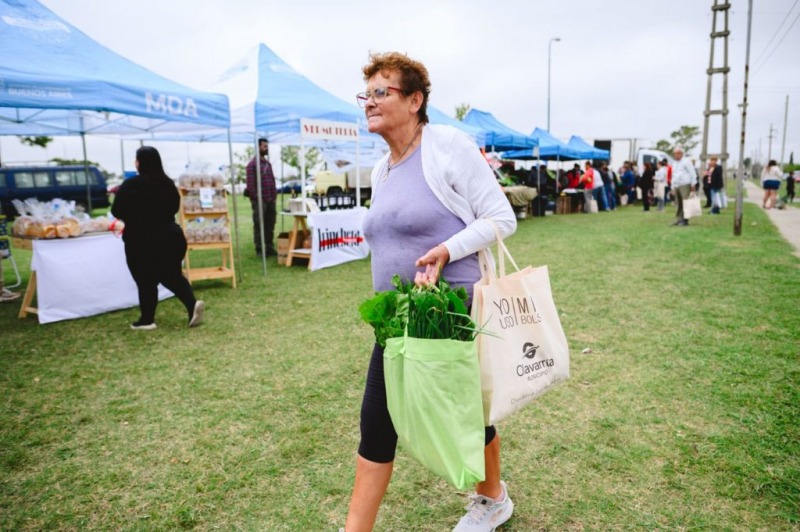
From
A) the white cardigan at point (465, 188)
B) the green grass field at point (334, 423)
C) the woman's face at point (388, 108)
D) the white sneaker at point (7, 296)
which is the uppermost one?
the woman's face at point (388, 108)

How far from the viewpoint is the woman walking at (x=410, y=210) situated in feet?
5.90

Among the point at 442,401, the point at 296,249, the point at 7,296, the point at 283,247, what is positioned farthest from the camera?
the point at 283,247

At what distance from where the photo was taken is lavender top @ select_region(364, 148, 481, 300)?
5.94ft

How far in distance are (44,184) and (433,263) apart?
2272 cm

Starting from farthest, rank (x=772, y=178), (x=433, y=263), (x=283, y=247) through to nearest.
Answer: (x=772, y=178), (x=283, y=247), (x=433, y=263)

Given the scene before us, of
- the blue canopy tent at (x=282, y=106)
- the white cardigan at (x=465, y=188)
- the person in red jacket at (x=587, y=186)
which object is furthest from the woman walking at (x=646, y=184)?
the white cardigan at (x=465, y=188)

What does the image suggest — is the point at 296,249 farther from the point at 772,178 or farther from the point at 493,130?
the point at 772,178

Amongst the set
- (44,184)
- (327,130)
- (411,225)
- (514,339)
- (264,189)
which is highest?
(327,130)

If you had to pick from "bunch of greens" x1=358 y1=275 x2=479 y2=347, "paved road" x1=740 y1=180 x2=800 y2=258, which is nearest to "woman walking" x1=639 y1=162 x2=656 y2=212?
"paved road" x1=740 y1=180 x2=800 y2=258

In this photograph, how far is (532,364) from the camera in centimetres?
186

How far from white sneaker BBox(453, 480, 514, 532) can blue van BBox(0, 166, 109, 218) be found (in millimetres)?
21442

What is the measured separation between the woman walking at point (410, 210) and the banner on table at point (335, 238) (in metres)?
6.19

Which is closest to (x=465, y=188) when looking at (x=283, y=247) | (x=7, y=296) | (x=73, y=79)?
(x=73, y=79)

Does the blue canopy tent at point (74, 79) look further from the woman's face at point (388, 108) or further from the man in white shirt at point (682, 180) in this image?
the man in white shirt at point (682, 180)
